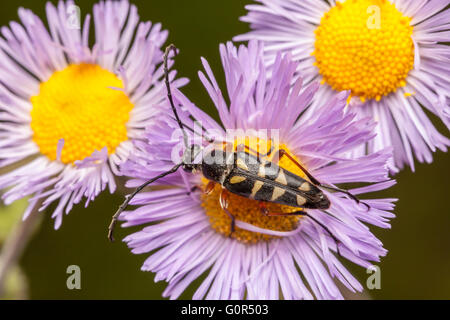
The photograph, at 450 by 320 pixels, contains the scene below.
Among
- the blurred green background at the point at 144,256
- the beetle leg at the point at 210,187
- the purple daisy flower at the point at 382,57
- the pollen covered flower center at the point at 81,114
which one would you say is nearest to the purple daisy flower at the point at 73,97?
the pollen covered flower center at the point at 81,114

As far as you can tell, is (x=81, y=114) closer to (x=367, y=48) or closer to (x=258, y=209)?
(x=258, y=209)

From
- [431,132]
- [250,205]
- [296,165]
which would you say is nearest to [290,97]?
[296,165]

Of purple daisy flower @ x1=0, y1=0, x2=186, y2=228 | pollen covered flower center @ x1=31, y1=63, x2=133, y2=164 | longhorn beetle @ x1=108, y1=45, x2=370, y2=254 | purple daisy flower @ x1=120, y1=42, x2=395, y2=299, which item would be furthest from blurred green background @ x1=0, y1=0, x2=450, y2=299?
longhorn beetle @ x1=108, y1=45, x2=370, y2=254

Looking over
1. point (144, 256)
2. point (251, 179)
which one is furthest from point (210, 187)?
point (144, 256)

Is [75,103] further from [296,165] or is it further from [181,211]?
[296,165]

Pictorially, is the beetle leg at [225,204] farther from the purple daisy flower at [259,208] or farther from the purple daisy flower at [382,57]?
the purple daisy flower at [382,57]

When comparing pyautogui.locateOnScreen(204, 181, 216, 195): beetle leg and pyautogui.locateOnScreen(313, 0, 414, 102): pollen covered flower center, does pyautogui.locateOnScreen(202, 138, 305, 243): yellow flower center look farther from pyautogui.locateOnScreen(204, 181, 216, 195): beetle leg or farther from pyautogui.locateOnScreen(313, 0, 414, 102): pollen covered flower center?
pyautogui.locateOnScreen(313, 0, 414, 102): pollen covered flower center
